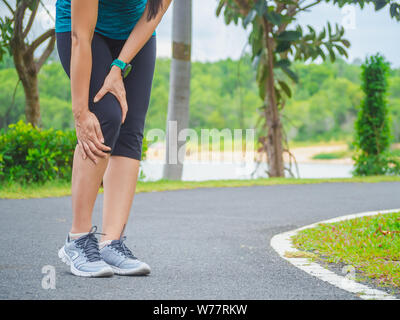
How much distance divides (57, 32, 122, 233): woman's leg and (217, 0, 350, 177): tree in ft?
21.3

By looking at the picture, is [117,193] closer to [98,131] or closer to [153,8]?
[98,131]

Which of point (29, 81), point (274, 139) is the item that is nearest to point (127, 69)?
point (29, 81)

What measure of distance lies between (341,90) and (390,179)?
31.8m

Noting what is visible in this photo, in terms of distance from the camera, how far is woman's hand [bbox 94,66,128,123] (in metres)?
2.13

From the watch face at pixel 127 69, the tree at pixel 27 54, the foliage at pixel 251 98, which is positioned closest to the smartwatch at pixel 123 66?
the watch face at pixel 127 69

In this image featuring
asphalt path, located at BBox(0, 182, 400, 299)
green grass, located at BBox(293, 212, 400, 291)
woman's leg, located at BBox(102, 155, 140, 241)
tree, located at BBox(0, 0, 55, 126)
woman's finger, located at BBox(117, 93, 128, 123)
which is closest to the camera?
asphalt path, located at BBox(0, 182, 400, 299)

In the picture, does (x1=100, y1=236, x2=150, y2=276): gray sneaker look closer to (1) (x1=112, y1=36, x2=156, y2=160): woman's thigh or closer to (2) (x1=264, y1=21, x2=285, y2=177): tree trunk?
(1) (x1=112, y1=36, x2=156, y2=160): woman's thigh

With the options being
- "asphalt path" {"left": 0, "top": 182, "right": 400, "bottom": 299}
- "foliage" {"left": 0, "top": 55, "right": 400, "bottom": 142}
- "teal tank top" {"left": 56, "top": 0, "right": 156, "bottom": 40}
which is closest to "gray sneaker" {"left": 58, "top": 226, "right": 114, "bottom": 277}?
"asphalt path" {"left": 0, "top": 182, "right": 400, "bottom": 299}

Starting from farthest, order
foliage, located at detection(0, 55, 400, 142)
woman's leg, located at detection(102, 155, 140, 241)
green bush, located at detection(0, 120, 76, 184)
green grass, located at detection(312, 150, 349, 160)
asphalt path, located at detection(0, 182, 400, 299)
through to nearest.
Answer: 1. green grass, located at detection(312, 150, 349, 160)
2. foliage, located at detection(0, 55, 400, 142)
3. green bush, located at detection(0, 120, 76, 184)
4. woman's leg, located at detection(102, 155, 140, 241)
5. asphalt path, located at detection(0, 182, 400, 299)

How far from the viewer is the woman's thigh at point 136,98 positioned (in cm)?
232

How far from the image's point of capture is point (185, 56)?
333 inches

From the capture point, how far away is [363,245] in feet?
10.00

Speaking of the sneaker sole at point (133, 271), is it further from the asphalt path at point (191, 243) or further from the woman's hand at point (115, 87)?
the woman's hand at point (115, 87)

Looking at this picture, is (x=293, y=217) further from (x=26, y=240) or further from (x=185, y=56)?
(x=185, y=56)
